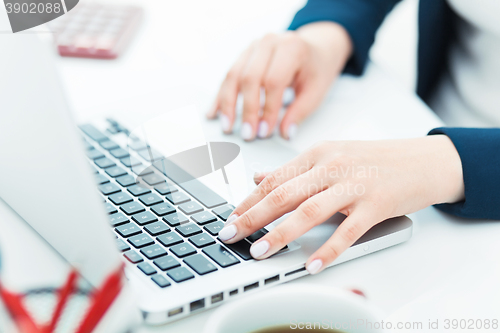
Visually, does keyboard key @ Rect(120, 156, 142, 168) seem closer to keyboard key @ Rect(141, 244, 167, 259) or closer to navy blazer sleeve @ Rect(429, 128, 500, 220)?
keyboard key @ Rect(141, 244, 167, 259)

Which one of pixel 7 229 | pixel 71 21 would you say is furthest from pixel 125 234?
pixel 71 21

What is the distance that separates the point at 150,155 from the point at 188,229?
0.15 meters

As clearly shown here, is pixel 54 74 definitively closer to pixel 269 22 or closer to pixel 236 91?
pixel 236 91

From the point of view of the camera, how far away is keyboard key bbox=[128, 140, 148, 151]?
553mm

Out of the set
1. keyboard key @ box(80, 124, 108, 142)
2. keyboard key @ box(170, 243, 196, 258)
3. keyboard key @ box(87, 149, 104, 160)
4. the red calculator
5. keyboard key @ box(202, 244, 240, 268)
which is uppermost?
the red calculator

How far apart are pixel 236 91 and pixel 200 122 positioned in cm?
7

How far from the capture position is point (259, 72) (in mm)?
659

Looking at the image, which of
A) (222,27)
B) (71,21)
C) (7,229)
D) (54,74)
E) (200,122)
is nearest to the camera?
(54,74)

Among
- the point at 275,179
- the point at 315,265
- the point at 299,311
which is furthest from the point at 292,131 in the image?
the point at 299,311

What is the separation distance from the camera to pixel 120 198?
47cm

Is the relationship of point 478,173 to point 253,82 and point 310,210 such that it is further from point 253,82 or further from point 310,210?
point 253,82

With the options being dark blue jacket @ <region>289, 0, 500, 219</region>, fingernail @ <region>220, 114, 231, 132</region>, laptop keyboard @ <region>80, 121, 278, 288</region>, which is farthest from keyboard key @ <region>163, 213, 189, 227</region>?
dark blue jacket @ <region>289, 0, 500, 219</region>

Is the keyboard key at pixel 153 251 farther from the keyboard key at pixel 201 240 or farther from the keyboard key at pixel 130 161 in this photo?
the keyboard key at pixel 130 161

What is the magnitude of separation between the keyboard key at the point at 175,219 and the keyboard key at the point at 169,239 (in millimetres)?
17
